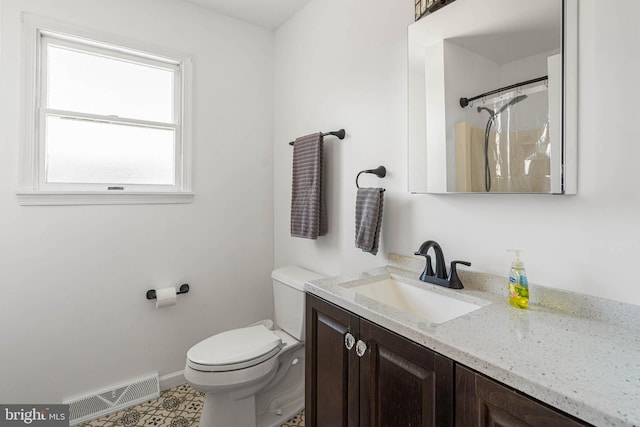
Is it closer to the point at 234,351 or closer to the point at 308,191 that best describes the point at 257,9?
the point at 308,191

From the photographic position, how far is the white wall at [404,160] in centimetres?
84

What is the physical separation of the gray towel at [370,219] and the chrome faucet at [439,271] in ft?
0.78

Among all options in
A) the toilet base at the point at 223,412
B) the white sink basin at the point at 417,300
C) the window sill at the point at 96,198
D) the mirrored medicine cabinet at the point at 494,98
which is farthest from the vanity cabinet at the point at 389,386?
the window sill at the point at 96,198

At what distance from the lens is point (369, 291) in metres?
1.29

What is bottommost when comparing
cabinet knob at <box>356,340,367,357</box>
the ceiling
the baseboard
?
the baseboard

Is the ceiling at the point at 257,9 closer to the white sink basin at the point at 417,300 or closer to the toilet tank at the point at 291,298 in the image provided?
the toilet tank at the point at 291,298

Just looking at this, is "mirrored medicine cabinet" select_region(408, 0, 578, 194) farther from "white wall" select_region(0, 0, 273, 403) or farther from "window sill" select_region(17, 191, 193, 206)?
"window sill" select_region(17, 191, 193, 206)

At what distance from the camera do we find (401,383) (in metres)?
0.85

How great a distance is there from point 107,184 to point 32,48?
769 millimetres

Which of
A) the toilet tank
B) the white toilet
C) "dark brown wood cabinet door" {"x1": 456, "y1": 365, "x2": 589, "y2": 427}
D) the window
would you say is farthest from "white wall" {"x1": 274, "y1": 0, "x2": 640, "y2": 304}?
the window

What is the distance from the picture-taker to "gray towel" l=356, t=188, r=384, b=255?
1413mm

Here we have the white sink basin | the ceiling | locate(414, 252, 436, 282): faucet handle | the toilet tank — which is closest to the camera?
the white sink basin

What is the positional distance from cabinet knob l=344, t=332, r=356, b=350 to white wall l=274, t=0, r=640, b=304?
536mm

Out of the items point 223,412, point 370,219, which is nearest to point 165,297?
point 223,412
